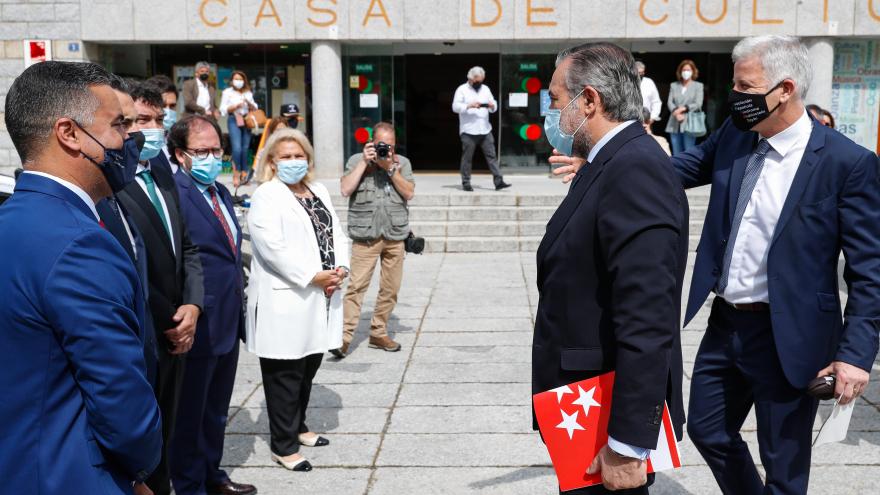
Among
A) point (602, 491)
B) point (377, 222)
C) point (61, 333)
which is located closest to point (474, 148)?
point (377, 222)

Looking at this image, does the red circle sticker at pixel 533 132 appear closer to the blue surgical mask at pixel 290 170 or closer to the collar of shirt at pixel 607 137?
the blue surgical mask at pixel 290 170

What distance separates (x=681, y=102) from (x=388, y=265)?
10239mm

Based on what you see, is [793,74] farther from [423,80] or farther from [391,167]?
[423,80]

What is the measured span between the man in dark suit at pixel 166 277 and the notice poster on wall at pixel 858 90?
15.4m

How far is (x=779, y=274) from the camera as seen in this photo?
3.21 m

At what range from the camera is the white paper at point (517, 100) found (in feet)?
56.3

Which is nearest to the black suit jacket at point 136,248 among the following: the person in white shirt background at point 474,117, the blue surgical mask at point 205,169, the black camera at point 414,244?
the blue surgical mask at point 205,169

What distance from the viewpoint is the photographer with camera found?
702 cm

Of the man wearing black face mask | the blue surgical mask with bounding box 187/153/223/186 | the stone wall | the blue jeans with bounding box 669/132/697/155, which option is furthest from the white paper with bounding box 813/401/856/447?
the stone wall

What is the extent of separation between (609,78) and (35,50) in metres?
15.5

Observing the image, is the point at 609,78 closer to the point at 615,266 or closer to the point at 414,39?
the point at 615,266

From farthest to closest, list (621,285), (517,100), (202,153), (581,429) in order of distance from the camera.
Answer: (517,100)
(202,153)
(581,429)
(621,285)

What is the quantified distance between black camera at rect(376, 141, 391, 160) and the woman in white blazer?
1.94m

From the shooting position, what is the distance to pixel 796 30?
1555 centimetres
